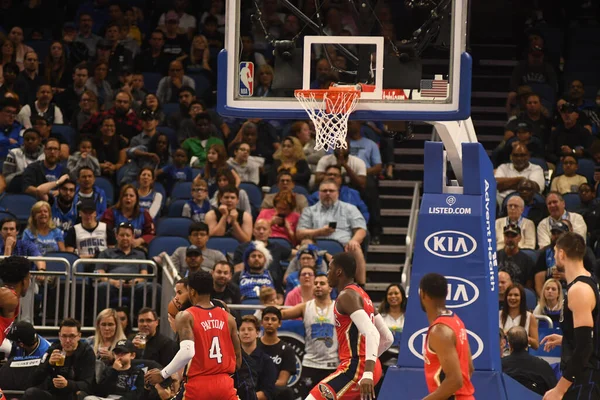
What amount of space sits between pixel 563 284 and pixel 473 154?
3.46 meters

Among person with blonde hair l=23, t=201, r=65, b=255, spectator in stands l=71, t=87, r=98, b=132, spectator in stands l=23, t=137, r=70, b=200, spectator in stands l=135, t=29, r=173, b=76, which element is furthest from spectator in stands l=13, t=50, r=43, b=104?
person with blonde hair l=23, t=201, r=65, b=255

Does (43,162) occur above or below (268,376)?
above

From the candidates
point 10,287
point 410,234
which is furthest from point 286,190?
point 10,287

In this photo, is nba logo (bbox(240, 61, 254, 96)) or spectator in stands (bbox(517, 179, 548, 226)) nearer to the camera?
nba logo (bbox(240, 61, 254, 96))

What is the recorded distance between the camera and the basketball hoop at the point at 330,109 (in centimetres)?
968

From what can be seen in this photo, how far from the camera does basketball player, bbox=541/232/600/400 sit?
8.05m

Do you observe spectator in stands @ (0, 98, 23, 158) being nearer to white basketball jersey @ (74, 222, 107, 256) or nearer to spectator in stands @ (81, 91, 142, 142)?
spectator in stands @ (81, 91, 142, 142)

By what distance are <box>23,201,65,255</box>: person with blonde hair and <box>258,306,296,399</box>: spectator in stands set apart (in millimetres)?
3148

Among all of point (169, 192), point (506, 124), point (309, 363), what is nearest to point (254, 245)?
point (309, 363)

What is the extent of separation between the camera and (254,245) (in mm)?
13352

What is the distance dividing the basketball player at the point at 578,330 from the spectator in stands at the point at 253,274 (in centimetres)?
533

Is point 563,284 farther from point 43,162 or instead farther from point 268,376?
point 43,162

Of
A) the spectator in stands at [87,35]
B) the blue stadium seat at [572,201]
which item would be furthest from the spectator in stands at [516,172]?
the spectator in stands at [87,35]

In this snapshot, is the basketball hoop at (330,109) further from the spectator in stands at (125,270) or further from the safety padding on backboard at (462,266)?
the spectator in stands at (125,270)
